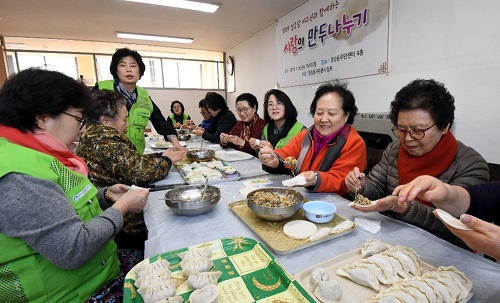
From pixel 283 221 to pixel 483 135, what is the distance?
205 cm

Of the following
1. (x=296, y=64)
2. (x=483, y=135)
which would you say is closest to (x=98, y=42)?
(x=296, y=64)

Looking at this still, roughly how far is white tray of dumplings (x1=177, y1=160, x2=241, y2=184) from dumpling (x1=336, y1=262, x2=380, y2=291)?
1237 millimetres

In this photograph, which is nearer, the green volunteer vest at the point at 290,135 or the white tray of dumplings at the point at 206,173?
the white tray of dumplings at the point at 206,173

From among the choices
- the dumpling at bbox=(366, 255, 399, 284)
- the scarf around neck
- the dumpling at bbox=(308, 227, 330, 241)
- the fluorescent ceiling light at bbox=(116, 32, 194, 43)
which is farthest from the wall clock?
the dumpling at bbox=(366, 255, 399, 284)

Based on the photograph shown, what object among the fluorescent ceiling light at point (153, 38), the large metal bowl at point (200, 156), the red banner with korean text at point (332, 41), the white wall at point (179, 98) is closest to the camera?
the large metal bowl at point (200, 156)

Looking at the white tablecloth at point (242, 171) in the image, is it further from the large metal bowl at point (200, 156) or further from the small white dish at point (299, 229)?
the small white dish at point (299, 229)

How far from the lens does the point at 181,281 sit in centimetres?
84

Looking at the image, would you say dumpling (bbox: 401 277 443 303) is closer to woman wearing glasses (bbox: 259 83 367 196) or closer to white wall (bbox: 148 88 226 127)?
woman wearing glasses (bbox: 259 83 367 196)

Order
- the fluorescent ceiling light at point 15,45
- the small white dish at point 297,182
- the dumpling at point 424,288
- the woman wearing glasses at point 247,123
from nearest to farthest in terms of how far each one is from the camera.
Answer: the dumpling at point 424,288
the small white dish at point 297,182
the woman wearing glasses at point 247,123
the fluorescent ceiling light at point 15,45

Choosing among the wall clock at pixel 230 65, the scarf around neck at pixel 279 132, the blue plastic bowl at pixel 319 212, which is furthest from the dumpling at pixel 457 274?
the wall clock at pixel 230 65

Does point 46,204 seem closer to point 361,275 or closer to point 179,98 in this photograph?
point 361,275

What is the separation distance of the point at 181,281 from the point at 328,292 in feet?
1.56

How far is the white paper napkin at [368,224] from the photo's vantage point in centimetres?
111

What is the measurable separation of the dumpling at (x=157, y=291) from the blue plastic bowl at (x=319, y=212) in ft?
2.24
